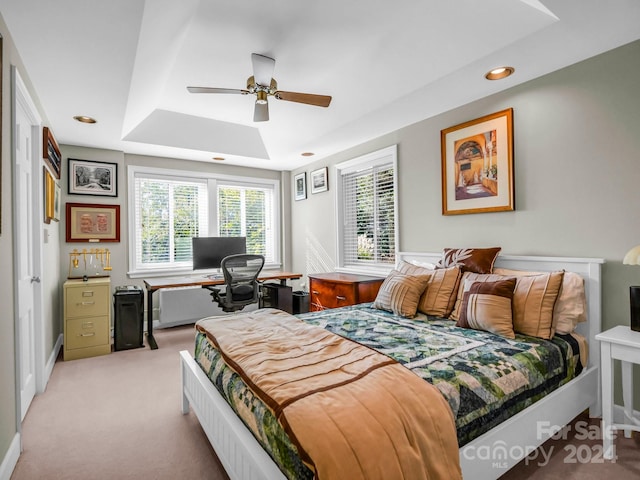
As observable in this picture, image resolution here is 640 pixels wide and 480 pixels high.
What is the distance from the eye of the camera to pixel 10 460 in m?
1.80

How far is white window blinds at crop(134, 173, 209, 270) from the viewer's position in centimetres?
467

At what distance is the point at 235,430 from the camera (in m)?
1.45

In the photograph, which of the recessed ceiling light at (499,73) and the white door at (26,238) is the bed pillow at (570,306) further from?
the white door at (26,238)

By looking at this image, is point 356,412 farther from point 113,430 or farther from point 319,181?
point 319,181

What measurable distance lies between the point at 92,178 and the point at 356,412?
4509 millimetres

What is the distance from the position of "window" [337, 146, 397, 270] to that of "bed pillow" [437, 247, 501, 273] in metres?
1.01

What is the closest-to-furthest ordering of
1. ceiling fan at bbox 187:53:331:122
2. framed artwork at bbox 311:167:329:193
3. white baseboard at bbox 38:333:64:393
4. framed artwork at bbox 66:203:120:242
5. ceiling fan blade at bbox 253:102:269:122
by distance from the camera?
ceiling fan at bbox 187:53:331:122
ceiling fan blade at bbox 253:102:269:122
white baseboard at bbox 38:333:64:393
framed artwork at bbox 66:203:120:242
framed artwork at bbox 311:167:329:193

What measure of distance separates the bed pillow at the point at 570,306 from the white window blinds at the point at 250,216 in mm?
4333

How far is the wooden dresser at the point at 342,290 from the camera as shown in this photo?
355 cm

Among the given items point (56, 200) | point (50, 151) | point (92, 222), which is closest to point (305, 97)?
point (50, 151)

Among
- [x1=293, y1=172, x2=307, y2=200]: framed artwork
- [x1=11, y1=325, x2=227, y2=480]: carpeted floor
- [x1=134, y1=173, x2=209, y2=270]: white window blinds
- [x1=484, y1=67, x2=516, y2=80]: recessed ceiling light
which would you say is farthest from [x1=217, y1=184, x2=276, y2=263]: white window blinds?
[x1=484, y1=67, x2=516, y2=80]: recessed ceiling light

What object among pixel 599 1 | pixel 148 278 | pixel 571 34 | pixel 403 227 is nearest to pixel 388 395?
pixel 599 1

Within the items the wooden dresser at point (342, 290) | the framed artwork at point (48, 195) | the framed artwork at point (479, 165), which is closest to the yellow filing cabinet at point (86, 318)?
the framed artwork at point (48, 195)

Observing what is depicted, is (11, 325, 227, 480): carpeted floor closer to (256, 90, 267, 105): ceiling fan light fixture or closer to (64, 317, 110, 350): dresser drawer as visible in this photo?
(64, 317, 110, 350): dresser drawer
